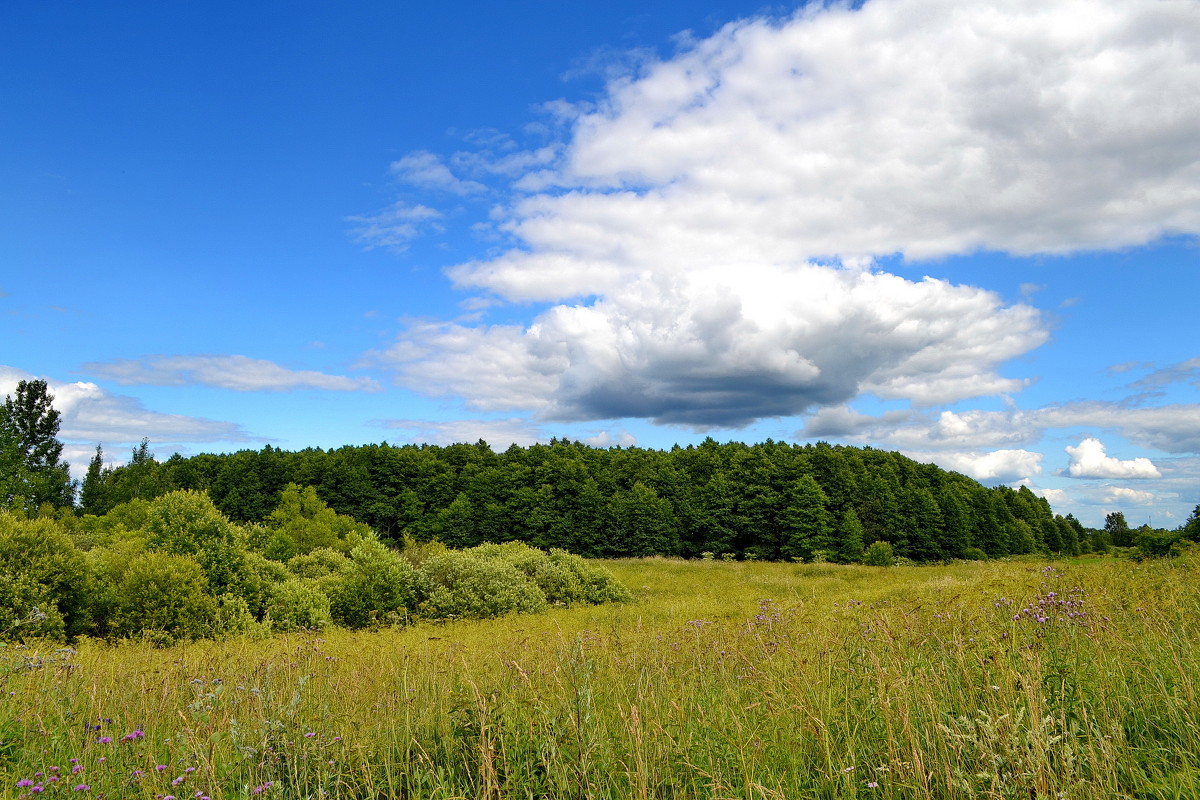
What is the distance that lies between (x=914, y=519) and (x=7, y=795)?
2255 inches

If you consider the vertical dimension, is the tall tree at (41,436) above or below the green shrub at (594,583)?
above

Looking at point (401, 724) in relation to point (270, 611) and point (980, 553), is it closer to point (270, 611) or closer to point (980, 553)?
point (270, 611)

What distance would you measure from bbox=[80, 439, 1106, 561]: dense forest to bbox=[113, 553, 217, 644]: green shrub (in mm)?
35230

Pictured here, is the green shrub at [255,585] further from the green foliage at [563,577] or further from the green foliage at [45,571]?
the green foliage at [563,577]

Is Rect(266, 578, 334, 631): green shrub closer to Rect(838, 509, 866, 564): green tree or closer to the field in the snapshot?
the field

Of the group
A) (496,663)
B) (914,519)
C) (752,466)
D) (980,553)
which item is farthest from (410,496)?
(496,663)

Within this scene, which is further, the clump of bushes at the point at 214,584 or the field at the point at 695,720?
the clump of bushes at the point at 214,584

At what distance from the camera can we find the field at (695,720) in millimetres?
3029

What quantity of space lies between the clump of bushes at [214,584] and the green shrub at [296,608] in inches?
1.1

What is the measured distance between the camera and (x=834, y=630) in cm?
603

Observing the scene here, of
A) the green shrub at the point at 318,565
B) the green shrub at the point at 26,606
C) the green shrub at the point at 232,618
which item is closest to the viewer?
the green shrub at the point at 26,606

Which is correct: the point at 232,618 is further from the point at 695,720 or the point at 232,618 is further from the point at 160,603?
the point at 695,720

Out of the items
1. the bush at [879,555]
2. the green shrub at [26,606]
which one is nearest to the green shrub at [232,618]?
the green shrub at [26,606]

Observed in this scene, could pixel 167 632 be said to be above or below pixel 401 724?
below
